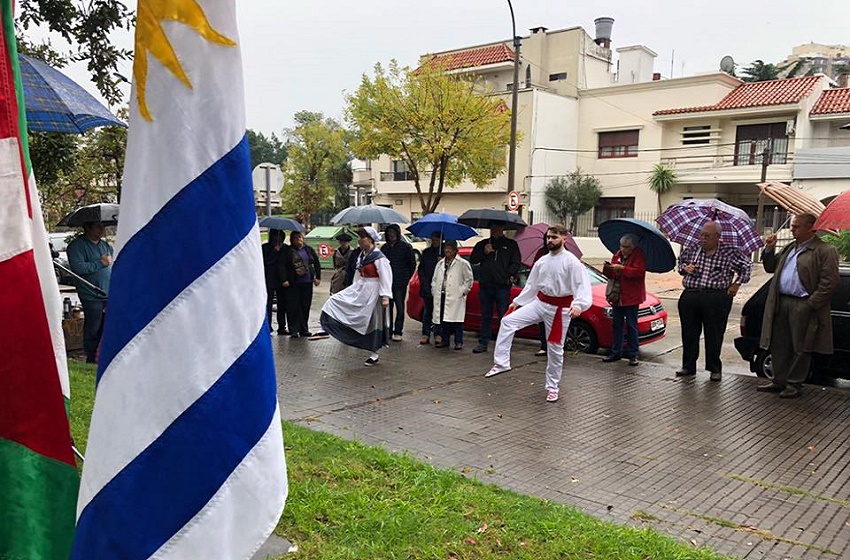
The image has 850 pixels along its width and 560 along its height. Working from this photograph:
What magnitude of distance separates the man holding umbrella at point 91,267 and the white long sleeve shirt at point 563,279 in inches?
198

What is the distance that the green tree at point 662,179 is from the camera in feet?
104

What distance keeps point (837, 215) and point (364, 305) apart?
5.59 metres

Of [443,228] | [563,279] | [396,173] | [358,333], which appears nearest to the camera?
[563,279]

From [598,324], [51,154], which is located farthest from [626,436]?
[51,154]

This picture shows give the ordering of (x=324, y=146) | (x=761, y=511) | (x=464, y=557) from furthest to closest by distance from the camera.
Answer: (x=324, y=146), (x=761, y=511), (x=464, y=557)

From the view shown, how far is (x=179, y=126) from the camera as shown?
1691 millimetres

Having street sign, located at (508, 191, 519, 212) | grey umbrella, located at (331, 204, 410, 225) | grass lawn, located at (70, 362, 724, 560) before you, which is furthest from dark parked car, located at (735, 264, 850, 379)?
street sign, located at (508, 191, 519, 212)

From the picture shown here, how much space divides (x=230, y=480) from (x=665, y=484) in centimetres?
430

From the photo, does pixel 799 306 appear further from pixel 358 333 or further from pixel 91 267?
pixel 91 267

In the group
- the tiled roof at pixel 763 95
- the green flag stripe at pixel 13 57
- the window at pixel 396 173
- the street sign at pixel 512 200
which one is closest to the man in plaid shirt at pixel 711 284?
the green flag stripe at pixel 13 57

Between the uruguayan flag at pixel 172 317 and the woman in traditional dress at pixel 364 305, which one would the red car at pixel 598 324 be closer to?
the woman in traditional dress at pixel 364 305

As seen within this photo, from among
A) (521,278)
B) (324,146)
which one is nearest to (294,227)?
(521,278)

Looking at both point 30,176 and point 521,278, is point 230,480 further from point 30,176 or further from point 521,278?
point 521,278

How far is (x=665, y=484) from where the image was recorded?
5.21 m
